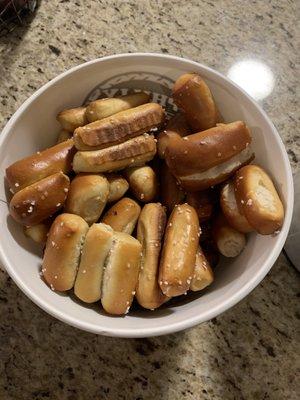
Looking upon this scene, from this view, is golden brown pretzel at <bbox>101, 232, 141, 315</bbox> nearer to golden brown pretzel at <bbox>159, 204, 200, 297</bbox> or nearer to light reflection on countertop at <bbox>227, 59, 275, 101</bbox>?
golden brown pretzel at <bbox>159, 204, 200, 297</bbox>

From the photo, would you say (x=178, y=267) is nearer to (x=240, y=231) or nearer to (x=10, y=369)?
(x=240, y=231)

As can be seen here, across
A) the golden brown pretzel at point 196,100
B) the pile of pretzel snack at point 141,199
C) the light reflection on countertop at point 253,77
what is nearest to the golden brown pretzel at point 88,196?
the pile of pretzel snack at point 141,199

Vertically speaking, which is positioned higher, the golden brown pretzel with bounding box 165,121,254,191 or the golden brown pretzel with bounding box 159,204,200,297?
the golden brown pretzel with bounding box 165,121,254,191

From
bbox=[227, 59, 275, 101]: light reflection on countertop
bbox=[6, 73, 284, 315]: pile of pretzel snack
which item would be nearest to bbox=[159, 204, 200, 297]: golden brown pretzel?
bbox=[6, 73, 284, 315]: pile of pretzel snack

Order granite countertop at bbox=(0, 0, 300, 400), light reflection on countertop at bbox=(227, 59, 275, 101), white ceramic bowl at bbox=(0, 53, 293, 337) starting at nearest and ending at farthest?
1. white ceramic bowl at bbox=(0, 53, 293, 337)
2. granite countertop at bbox=(0, 0, 300, 400)
3. light reflection on countertop at bbox=(227, 59, 275, 101)

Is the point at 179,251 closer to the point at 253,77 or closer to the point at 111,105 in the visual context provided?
the point at 111,105

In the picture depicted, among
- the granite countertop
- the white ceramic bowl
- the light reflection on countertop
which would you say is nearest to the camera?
the white ceramic bowl
